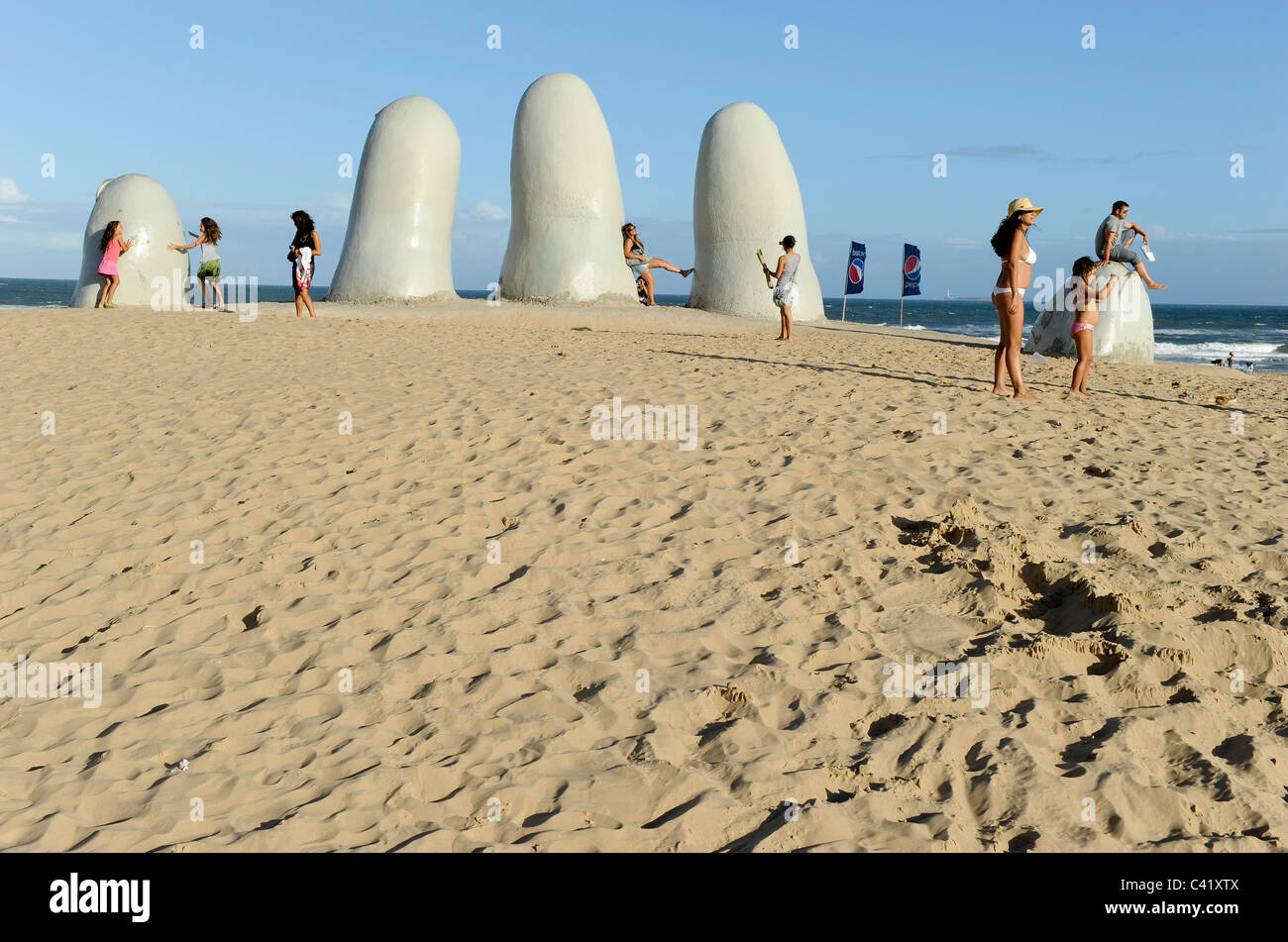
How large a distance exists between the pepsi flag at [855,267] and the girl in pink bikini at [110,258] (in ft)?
39.1

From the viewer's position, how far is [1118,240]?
40.9 ft

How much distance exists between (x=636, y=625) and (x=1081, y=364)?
21.3 feet

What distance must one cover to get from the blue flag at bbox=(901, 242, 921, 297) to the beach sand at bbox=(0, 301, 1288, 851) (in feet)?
34.9

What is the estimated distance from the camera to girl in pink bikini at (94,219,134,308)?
15.7m

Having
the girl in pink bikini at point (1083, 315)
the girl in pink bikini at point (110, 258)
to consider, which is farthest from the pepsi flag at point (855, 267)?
the girl in pink bikini at point (110, 258)

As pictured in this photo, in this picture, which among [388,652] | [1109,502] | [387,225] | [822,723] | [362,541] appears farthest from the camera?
[387,225]

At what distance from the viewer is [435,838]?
2766 millimetres

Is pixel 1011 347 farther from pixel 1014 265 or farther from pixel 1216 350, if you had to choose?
pixel 1216 350

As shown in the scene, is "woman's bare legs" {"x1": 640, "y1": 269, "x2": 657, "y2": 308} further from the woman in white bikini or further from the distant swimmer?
the woman in white bikini

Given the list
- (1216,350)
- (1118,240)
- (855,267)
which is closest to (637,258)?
(855,267)

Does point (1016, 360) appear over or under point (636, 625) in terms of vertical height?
over
